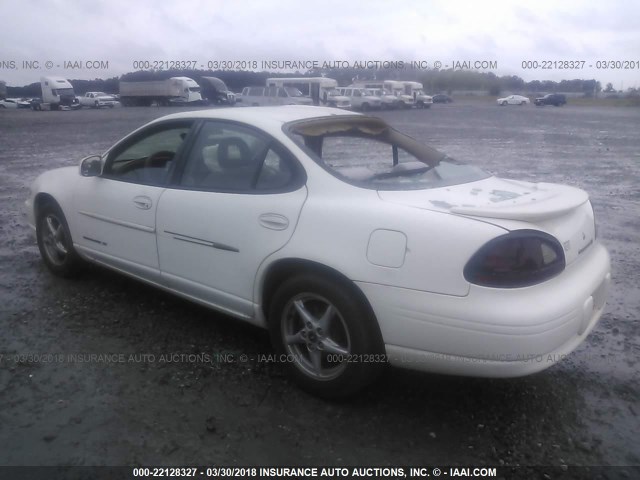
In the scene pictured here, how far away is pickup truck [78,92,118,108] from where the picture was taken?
146 ft

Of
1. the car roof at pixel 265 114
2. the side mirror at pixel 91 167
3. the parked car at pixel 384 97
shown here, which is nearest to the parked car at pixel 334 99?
the parked car at pixel 384 97

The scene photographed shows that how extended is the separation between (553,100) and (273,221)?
5281 centimetres

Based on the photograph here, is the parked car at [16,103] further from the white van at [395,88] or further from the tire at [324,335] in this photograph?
the tire at [324,335]

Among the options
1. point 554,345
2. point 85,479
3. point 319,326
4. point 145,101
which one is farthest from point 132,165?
point 145,101

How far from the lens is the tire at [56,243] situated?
4.68 m

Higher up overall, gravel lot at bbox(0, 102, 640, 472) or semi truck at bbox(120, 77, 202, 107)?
semi truck at bbox(120, 77, 202, 107)

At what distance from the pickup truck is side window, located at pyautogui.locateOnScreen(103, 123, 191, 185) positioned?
43.9 meters

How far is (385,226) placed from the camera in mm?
2744

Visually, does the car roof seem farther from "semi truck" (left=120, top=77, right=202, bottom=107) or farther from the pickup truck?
the pickup truck

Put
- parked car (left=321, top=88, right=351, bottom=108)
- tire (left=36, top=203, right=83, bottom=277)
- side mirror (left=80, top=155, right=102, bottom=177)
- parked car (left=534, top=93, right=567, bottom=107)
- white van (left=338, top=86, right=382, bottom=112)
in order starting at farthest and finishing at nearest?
parked car (left=534, top=93, right=567, bottom=107), white van (left=338, top=86, right=382, bottom=112), parked car (left=321, top=88, right=351, bottom=108), tire (left=36, top=203, right=83, bottom=277), side mirror (left=80, top=155, right=102, bottom=177)

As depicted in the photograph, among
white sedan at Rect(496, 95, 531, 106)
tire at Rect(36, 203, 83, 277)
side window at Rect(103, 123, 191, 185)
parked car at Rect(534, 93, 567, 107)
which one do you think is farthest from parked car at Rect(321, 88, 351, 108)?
side window at Rect(103, 123, 191, 185)

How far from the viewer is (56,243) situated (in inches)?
189

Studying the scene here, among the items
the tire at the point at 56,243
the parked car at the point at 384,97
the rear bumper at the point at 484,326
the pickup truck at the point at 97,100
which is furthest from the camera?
the pickup truck at the point at 97,100

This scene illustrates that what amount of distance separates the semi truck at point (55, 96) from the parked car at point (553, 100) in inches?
1493
